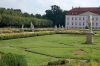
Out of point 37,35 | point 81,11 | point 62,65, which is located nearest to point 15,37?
point 37,35

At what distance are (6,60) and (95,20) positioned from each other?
79.8 m

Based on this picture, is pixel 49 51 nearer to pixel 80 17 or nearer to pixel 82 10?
pixel 82 10

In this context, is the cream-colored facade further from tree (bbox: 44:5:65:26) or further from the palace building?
tree (bbox: 44:5:65:26)

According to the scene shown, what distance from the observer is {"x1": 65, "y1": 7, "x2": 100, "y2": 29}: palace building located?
84.5 meters

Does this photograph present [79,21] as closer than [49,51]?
No

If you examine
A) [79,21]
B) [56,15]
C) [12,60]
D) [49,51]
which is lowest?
[49,51]

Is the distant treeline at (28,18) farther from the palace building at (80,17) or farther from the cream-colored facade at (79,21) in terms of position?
the palace building at (80,17)

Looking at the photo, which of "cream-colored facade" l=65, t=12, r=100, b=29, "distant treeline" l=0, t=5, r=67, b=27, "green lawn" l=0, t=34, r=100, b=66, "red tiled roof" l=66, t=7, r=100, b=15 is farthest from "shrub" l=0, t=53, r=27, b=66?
"red tiled roof" l=66, t=7, r=100, b=15

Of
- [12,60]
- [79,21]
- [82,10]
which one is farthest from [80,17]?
[12,60]

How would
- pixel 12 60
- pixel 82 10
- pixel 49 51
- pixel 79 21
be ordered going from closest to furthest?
pixel 12 60 → pixel 49 51 → pixel 82 10 → pixel 79 21

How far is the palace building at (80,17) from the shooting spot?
277 feet

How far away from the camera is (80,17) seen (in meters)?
86.9

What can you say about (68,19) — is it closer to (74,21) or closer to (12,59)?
(74,21)

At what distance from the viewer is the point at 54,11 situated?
87.3 meters
